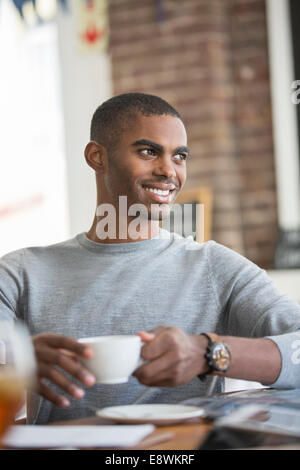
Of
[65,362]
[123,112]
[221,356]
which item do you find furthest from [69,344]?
[123,112]

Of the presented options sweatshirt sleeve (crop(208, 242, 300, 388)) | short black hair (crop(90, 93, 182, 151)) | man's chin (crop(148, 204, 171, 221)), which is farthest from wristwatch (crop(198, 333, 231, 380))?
short black hair (crop(90, 93, 182, 151))

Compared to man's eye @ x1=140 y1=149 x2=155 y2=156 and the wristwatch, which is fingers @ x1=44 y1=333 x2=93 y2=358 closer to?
the wristwatch

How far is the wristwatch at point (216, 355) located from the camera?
3.05ft

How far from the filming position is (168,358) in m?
0.87

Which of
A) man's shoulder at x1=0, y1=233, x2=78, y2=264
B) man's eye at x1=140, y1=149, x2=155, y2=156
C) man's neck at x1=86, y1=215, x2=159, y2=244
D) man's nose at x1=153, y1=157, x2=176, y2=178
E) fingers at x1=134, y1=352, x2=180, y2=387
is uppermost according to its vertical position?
man's eye at x1=140, y1=149, x2=155, y2=156

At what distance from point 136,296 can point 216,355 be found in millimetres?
298

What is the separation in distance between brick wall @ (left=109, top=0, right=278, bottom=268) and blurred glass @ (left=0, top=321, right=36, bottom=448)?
10.0 feet

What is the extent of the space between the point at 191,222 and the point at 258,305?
1.86 metres

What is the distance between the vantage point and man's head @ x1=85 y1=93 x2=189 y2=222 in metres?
1.26

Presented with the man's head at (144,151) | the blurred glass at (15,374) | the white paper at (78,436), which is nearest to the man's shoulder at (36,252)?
the man's head at (144,151)

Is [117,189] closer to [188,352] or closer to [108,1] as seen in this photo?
[188,352]

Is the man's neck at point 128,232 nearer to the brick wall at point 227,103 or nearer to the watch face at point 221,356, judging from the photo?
the watch face at point 221,356

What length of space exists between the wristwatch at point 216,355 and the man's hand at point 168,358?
0.05 ft

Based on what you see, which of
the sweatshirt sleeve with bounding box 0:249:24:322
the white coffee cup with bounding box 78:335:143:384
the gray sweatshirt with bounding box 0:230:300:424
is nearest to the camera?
the white coffee cup with bounding box 78:335:143:384
